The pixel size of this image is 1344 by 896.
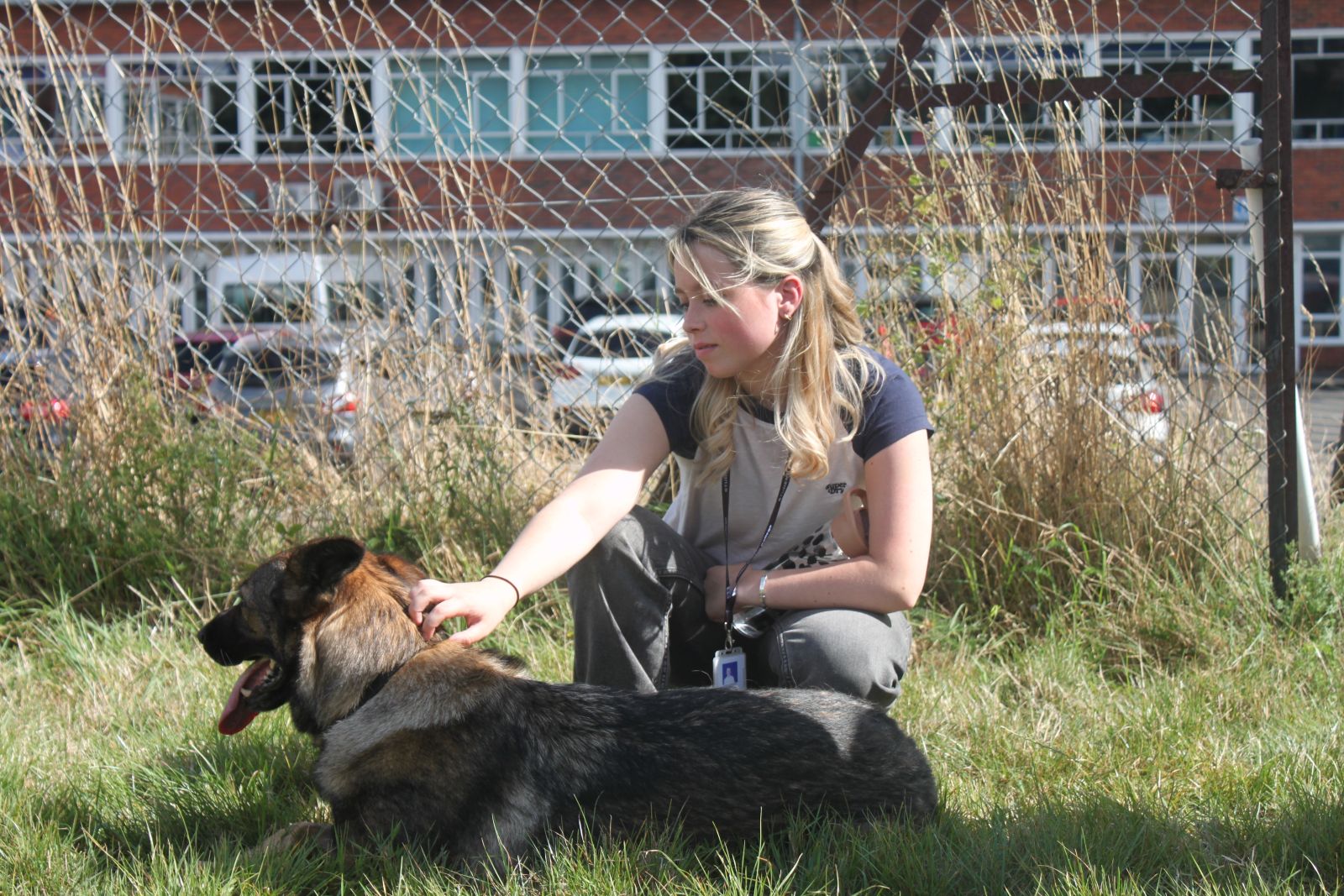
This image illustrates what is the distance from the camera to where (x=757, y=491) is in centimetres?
357

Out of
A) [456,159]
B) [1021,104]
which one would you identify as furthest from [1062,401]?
[456,159]

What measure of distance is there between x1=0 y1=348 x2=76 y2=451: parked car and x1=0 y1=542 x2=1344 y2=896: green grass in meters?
0.74

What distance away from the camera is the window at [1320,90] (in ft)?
95.9

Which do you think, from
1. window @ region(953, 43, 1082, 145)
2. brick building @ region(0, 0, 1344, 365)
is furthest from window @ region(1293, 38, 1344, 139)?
window @ region(953, 43, 1082, 145)

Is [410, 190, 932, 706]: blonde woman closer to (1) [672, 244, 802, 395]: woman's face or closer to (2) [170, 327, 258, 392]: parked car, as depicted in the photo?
(1) [672, 244, 802, 395]: woman's face

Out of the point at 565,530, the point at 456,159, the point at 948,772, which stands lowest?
the point at 948,772

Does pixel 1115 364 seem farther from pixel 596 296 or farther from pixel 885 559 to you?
pixel 596 296

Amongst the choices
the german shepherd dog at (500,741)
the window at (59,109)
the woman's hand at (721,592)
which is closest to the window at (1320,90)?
the window at (59,109)

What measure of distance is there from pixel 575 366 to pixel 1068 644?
2.42 m

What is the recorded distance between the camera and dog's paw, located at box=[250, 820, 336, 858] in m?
2.82

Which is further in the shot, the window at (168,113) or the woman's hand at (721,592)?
the window at (168,113)

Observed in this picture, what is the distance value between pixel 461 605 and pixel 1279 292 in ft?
11.0

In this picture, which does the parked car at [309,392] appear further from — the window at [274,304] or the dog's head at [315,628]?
the dog's head at [315,628]

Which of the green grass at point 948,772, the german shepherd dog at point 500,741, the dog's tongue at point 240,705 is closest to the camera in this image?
the green grass at point 948,772
